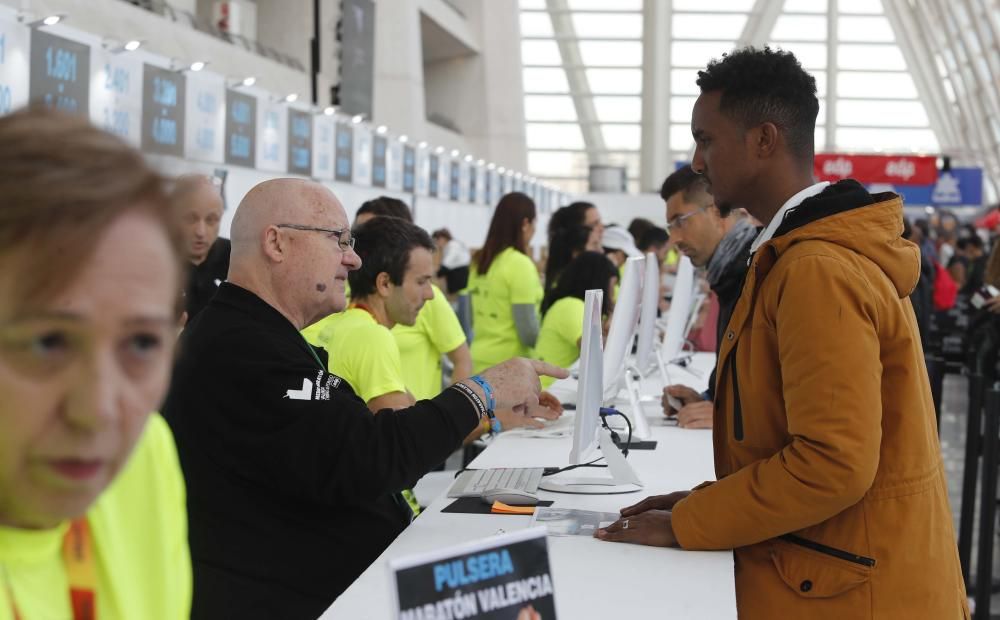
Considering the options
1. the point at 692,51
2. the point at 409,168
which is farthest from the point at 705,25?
the point at 409,168

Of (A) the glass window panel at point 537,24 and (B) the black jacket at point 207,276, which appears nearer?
(B) the black jacket at point 207,276

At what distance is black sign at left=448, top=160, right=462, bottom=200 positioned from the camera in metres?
11.8

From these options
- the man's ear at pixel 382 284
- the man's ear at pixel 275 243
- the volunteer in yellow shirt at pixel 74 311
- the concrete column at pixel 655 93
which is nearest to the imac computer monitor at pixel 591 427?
the man's ear at pixel 275 243

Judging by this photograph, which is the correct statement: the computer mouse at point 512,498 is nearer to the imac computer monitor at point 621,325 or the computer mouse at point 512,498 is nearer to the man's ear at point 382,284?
the imac computer monitor at point 621,325

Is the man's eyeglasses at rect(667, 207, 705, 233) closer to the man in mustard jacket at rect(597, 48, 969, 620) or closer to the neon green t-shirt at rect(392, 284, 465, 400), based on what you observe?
the neon green t-shirt at rect(392, 284, 465, 400)

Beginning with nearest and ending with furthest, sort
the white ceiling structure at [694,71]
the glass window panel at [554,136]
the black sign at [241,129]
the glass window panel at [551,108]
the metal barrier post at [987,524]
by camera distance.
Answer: the metal barrier post at [987,524] < the black sign at [241,129] < the white ceiling structure at [694,71] < the glass window panel at [551,108] < the glass window panel at [554,136]

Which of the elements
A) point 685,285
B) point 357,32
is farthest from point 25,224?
point 357,32

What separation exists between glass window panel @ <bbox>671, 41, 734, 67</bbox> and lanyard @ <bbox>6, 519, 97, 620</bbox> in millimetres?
29163

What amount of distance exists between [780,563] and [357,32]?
37.1ft

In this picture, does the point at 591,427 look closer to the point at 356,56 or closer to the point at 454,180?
the point at 454,180

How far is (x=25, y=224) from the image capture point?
0.62 m

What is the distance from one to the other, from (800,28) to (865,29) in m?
1.75

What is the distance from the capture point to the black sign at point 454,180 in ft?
38.8

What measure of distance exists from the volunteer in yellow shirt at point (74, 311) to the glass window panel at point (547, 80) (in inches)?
1144
